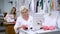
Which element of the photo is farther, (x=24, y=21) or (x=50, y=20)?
(x=24, y=21)

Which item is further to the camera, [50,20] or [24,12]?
[24,12]

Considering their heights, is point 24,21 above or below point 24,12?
below

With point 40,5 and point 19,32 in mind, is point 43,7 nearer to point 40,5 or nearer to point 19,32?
point 40,5

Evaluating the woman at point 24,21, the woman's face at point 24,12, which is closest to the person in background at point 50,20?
the woman at point 24,21

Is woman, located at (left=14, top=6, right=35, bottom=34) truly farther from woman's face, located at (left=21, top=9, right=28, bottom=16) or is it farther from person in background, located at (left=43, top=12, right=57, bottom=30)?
person in background, located at (left=43, top=12, right=57, bottom=30)

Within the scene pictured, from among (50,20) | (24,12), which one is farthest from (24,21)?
(50,20)

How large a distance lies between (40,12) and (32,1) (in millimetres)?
297

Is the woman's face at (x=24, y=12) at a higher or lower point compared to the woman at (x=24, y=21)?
higher

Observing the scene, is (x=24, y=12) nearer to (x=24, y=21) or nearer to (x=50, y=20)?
(x=24, y=21)

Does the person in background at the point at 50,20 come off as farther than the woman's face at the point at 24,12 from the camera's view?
No

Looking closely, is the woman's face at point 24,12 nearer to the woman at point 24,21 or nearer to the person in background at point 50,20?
the woman at point 24,21

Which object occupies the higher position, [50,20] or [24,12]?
[24,12]

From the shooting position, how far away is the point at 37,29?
2.21 m

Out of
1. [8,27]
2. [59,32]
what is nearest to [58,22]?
[59,32]
